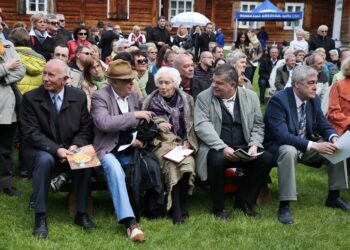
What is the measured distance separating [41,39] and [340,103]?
469cm

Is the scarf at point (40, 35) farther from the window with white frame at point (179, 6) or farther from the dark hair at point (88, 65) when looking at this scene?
the window with white frame at point (179, 6)

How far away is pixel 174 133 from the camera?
502 centimetres

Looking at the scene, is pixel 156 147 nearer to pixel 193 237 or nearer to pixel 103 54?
pixel 193 237

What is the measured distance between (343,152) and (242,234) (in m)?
1.36

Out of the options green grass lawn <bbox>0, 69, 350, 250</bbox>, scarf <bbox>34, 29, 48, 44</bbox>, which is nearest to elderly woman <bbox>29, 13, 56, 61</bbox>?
scarf <bbox>34, 29, 48, 44</bbox>

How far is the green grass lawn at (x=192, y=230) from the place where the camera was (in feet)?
13.4

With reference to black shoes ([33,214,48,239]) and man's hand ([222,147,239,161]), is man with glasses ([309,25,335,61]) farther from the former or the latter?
black shoes ([33,214,48,239])

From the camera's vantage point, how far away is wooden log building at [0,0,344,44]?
24094 mm

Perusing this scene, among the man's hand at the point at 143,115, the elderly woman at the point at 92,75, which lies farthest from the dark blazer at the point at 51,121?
the elderly woman at the point at 92,75

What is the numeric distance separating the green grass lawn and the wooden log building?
20.3 meters

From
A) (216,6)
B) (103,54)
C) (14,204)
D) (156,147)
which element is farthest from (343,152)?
(216,6)

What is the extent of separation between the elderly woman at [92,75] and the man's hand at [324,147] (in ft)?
8.02

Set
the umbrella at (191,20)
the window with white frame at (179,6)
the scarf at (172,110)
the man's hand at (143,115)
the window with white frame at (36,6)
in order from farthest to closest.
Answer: the window with white frame at (179,6) → the window with white frame at (36,6) → the umbrella at (191,20) → the scarf at (172,110) → the man's hand at (143,115)

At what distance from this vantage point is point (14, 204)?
4.95 m
